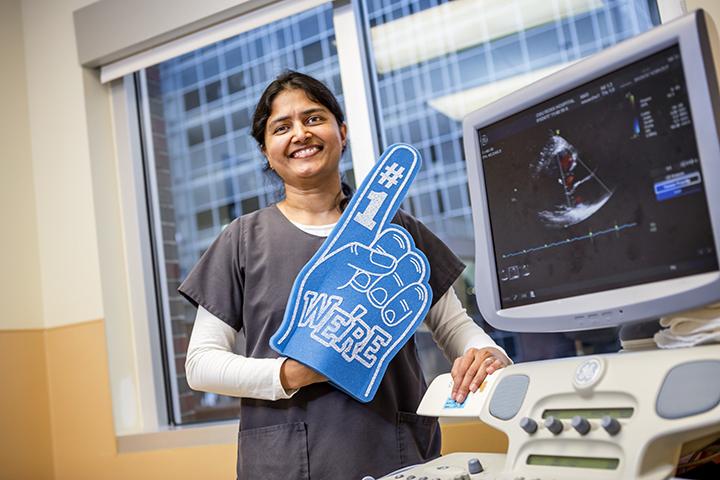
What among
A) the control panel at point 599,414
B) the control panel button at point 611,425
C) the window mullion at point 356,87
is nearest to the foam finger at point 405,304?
the control panel at point 599,414

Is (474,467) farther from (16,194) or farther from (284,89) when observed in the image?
(16,194)

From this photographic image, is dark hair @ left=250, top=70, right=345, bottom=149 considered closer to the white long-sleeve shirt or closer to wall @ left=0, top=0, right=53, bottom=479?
the white long-sleeve shirt

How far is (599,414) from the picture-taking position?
80 centimetres

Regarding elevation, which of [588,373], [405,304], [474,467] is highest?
[405,304]

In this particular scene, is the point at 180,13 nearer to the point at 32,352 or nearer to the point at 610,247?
the point at 32,352

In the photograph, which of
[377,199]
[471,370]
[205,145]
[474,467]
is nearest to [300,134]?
[377,199]

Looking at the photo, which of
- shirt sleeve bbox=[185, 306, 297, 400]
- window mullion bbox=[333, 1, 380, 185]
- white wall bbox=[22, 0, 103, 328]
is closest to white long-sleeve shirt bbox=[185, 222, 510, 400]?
shirt sleeve bbox=[185, 306, 297, 400]

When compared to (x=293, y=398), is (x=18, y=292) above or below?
above

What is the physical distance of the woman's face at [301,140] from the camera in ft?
4.57

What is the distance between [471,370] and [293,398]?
1.31 ft

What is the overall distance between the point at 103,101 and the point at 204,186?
1.53 ft

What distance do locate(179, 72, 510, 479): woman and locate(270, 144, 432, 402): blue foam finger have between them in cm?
6

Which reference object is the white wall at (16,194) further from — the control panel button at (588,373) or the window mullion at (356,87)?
the control panel button at (588,373)

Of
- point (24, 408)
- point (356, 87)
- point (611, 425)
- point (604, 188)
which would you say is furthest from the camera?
point (24, 408)
